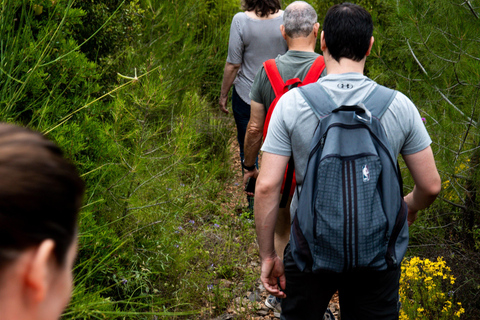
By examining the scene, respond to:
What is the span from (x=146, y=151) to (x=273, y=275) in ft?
6.25

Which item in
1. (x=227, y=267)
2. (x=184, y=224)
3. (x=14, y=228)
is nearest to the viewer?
(x=14, y=228)

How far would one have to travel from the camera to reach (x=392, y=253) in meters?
1.77

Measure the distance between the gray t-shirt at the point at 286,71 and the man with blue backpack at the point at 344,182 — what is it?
789 mm

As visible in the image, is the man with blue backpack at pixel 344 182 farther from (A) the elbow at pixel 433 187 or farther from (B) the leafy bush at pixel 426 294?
(B) the leafy bush at pixel 426 294

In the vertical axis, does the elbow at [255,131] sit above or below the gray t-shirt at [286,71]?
below

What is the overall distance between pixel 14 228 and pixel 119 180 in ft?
7.15

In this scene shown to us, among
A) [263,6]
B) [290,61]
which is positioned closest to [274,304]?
[290,61]

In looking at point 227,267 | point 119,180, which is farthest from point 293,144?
point 227,267

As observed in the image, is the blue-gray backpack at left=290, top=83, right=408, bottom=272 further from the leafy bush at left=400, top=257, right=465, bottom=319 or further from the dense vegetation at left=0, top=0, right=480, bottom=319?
the leafy bush at left=400, top=257, right=465, bottom=319

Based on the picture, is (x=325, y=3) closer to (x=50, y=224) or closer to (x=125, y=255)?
(x=125, y=255)

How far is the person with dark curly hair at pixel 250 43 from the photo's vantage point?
13.0 ft

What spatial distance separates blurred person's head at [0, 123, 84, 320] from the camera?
0.60m

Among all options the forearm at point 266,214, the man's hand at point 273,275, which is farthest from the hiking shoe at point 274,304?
the forearm at point 266,214

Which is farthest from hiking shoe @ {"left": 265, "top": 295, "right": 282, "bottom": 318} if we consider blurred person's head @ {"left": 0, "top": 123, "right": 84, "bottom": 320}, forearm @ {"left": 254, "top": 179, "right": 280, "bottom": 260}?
blurred person's head @ {"left": 0, "top": 123, "right": 84, "bottom": 320}
